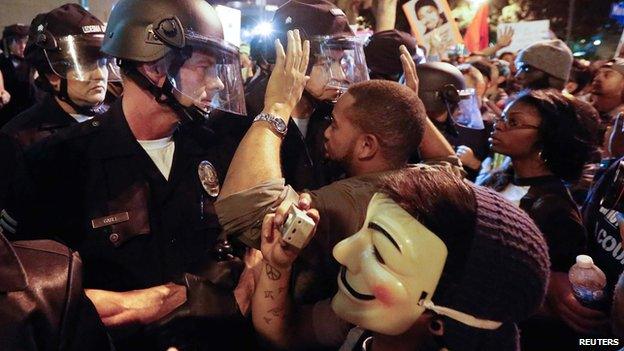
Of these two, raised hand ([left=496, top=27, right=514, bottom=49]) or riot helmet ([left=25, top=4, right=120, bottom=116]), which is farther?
raised hand ([left=496, top=27, right=514, bottom=49])

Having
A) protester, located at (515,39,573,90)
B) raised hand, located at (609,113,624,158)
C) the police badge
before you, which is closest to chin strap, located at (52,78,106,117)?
the police badge

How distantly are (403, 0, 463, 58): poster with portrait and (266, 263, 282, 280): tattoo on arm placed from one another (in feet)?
27.6

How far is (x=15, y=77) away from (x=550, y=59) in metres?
6.80

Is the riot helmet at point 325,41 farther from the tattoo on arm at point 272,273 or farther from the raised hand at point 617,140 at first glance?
the raised hand at point 617,140

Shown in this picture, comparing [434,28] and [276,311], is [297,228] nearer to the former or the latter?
[276,311]

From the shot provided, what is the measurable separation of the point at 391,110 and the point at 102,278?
1392 millimetres

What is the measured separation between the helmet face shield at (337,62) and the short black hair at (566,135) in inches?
44.3

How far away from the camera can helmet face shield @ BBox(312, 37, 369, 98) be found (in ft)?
10.1

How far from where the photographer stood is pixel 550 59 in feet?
16.5

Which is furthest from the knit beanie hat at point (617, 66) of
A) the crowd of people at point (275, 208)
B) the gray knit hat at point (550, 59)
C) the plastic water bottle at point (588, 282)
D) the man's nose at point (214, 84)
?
the man's nose at point (214, 84)

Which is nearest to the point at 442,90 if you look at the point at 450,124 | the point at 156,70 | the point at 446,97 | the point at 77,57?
the point at 446,97

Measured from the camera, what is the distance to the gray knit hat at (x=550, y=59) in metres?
5.02

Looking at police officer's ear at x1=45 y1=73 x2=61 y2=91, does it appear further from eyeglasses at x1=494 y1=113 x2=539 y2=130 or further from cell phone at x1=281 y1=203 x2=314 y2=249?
eyeglasses at x1=494 y1=113 x2=539 y2=130

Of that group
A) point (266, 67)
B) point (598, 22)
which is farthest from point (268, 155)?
point (598, 22)
